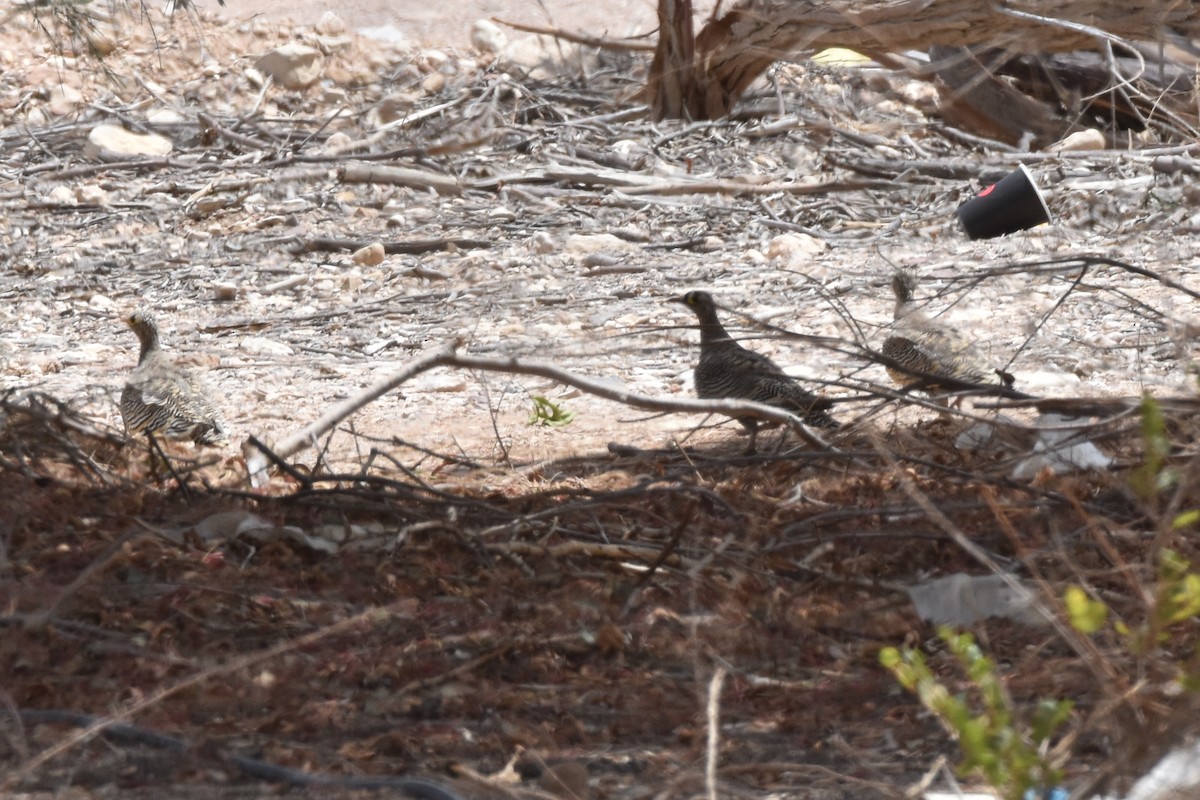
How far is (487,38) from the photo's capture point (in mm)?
15305

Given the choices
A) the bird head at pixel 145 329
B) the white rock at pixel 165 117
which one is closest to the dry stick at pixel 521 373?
the bird head at pixel 145 329

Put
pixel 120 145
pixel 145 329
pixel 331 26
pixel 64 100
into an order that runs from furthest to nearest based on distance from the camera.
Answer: pixel 331 26 → pixel 64 100 → pixel 120 145 → pixel 145 329

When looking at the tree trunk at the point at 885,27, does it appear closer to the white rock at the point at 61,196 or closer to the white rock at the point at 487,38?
the white rock at the point at 487,38

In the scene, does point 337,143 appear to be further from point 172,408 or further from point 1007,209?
point 1007,209

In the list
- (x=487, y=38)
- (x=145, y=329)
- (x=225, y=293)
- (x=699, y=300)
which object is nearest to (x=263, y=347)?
(x=145, y=329)

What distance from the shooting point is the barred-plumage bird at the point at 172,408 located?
6352 millimetres

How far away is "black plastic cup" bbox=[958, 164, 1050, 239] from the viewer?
22.4ft

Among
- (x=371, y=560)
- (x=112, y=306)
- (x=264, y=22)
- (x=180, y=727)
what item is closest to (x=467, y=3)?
(x=264, y=22)

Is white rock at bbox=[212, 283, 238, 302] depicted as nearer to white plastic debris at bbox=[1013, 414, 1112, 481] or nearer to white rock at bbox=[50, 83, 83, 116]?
white rock at bbox=[50, 83, 83, 116]

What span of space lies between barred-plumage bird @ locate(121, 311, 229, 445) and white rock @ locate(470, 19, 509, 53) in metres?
9.36

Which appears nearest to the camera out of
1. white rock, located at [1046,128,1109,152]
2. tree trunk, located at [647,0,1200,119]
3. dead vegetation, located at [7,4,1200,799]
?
dead vegetation, located at [7,4,1200,799]

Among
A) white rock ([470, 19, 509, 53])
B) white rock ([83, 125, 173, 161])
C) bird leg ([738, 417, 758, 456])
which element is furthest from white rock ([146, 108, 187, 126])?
bird leg ([738, 417, 758, 456])

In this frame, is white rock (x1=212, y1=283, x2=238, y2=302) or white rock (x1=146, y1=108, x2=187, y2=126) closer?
white rock (x1=212, y1=283, x2=238, y2=302)

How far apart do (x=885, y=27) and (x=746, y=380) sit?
13.0ft
